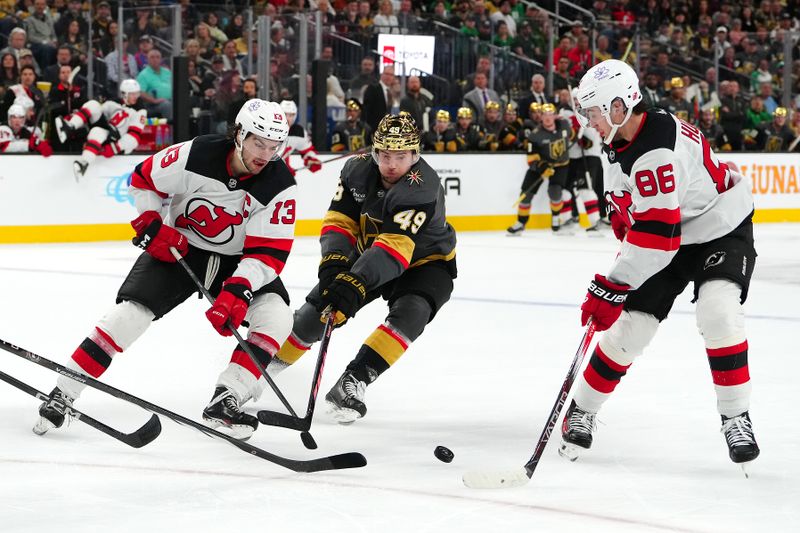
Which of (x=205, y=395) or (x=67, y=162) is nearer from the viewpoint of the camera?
(x=205, y=395)

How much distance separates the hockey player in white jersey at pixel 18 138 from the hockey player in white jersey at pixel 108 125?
0.20 m

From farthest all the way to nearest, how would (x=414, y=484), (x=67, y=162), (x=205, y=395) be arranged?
1. (x=67, y=162)
2. (x=205, y=395)
3. (x=414, y=484)

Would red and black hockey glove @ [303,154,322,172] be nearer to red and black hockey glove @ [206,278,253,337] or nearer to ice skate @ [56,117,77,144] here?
ice skate @ [56,117,77,144]

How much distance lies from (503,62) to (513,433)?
833 cm

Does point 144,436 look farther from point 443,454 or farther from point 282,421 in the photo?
point 443,454

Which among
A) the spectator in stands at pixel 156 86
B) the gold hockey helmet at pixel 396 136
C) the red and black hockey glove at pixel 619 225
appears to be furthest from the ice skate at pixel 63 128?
the red and black hockey glove at pixel 619 225

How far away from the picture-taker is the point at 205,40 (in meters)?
10.1

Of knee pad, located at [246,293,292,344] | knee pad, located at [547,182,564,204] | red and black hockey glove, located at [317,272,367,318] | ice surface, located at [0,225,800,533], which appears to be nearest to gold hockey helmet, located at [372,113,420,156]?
red and black hockey glove, located at [317,272,367,318]

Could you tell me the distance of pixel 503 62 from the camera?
11.6 meters

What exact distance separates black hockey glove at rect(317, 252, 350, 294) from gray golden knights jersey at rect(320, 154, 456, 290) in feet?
0.15

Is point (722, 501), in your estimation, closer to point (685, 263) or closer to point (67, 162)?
point (685, 263)

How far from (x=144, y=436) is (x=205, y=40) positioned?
7337 millimetres

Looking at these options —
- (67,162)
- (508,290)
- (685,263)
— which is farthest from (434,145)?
(685,263)

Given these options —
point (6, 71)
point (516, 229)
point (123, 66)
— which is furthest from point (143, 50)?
point (516, 229)
